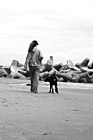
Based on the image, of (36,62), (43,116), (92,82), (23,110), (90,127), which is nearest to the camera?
(90,127)

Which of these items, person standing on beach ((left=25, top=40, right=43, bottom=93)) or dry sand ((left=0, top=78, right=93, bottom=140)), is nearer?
dry sand ((left=0, top=78, right=93, bottom=140))

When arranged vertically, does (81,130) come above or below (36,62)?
below


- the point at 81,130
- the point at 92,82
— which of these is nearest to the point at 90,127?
the point at 81,130

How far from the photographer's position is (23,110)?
1041 cm

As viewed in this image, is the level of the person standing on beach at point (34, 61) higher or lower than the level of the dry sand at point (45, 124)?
higher

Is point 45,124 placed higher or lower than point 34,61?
lower

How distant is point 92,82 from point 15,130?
2531cm

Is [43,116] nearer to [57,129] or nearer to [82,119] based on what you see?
[82,119]

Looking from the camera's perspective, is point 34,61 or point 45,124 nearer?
point 45,124

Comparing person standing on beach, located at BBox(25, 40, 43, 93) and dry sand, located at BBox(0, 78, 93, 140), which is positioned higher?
person standing on beach, located at BBox(25, 40, 43, 93)

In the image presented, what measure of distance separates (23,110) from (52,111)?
72 centimetres

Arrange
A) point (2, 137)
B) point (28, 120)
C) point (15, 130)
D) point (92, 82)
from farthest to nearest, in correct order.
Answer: point (92, 82) < point (28, 120) < point (15, 130) < point (2, 137)

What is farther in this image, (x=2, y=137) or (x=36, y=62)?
(x=36, y=62)

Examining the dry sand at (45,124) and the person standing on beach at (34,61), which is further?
the person standing on beach at (34,61)
